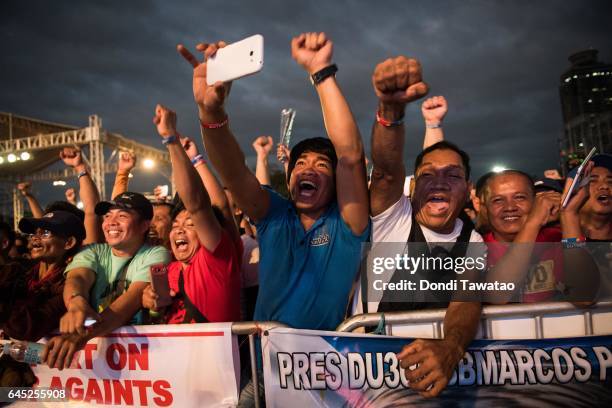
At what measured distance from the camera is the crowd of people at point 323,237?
1.99m

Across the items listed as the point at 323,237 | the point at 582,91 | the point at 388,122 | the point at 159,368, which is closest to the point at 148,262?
the point at 159,368

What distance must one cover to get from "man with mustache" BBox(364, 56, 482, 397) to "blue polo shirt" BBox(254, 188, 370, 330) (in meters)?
0.19

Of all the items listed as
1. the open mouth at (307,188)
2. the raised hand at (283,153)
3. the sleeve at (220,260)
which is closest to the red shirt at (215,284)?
the sleeve at (220,260)

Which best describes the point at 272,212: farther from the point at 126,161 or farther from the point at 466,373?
the point at 126,161

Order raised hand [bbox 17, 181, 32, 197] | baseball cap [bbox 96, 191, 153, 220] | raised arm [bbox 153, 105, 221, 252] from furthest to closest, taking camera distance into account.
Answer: raised hand [bbox 17, 181, 32, 197] → baseball cap [bbox 96, 191, 153, 220] → raised arm [bbox 153, 105, 221, 252]

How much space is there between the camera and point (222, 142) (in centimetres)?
206

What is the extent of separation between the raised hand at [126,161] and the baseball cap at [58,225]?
1.17 metres

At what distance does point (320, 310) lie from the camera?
206cm

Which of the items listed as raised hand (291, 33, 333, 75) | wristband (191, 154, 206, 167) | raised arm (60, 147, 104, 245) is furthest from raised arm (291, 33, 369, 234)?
raised arm (60, 147, 104, 245)

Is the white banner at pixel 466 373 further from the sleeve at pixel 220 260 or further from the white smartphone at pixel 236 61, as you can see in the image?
the white smartphone at pixel 236 61

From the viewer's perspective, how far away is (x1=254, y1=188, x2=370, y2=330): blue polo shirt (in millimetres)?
2072

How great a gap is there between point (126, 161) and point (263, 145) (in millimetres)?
1713

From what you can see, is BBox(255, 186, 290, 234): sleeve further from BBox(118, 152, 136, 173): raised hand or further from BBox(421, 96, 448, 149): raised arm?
BBox(118, 152, 136, 173): raised hand

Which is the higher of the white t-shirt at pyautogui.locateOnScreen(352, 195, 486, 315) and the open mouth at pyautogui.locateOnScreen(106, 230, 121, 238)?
the open mouth at pyautogui.locateOnScreen(106, 230, 121, 238)
